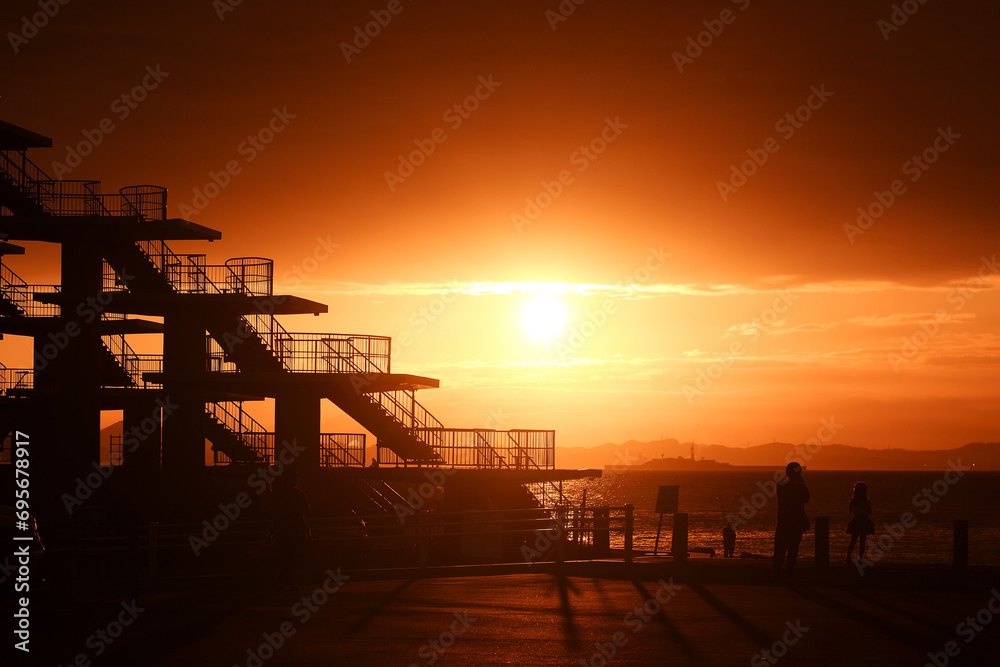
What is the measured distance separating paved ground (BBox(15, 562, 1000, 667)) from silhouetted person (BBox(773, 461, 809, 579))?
30.2 inches

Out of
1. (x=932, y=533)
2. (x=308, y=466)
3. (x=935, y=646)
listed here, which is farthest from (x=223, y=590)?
(x=932, y=533)

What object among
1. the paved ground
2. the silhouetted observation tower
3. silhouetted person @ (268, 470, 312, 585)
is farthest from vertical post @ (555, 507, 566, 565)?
the silhouetted observation tower

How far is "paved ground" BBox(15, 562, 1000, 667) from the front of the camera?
11609mm

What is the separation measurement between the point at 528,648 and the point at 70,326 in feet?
111

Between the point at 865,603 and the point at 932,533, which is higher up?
the point at 865,603

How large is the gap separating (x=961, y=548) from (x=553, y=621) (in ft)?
31.7

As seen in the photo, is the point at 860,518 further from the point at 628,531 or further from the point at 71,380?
the point at 71,380

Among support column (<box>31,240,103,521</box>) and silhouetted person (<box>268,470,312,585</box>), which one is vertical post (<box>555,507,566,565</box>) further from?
support column (<box>31,240,103,521</box>)

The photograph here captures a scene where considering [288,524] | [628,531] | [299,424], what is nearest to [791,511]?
[628,531]

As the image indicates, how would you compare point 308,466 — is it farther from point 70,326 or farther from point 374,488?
point 70,326

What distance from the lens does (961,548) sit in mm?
20016

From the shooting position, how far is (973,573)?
62.3 ft

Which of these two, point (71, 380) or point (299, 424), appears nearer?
point (71, 380)

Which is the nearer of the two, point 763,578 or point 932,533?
point 763,578
